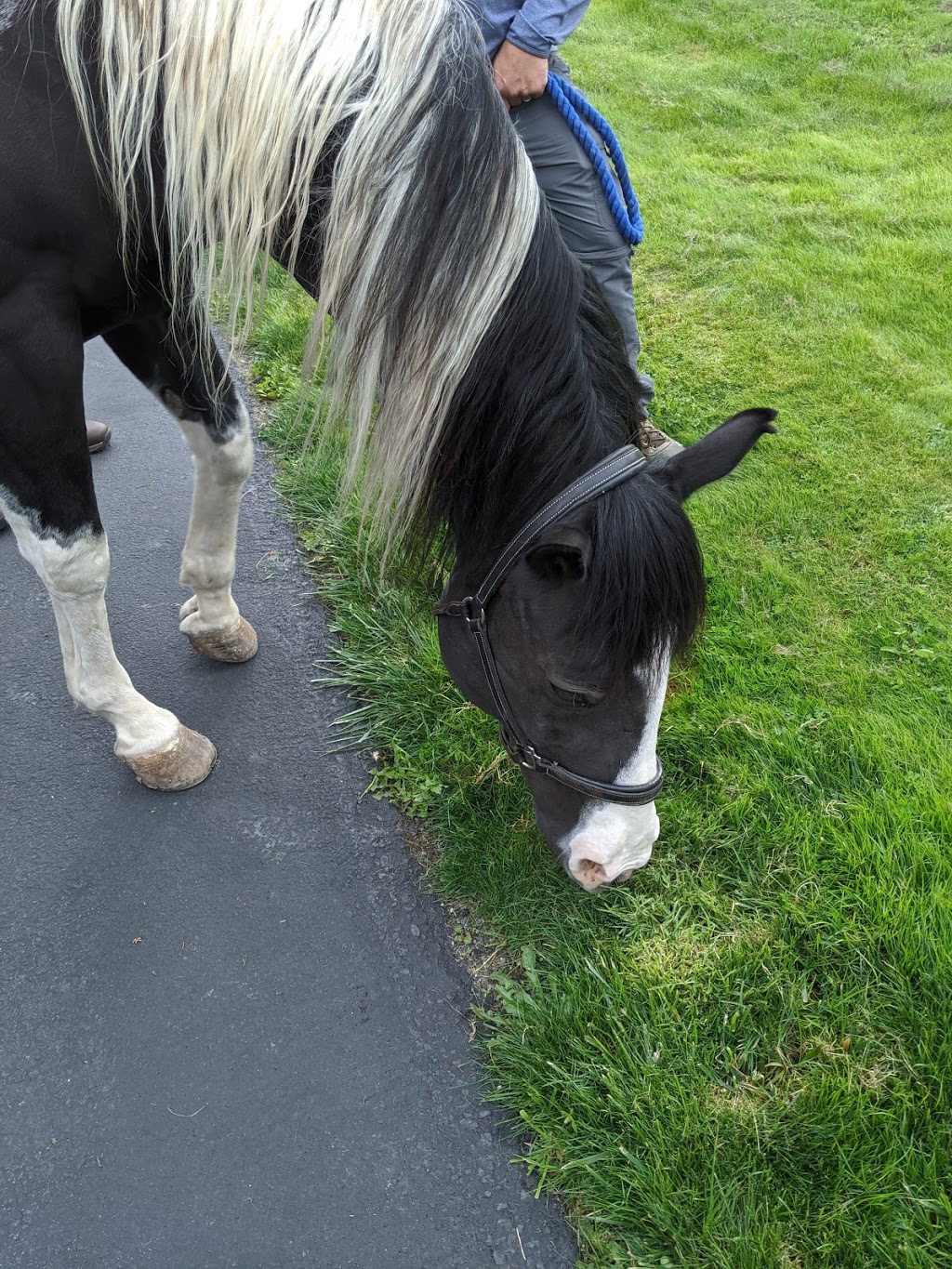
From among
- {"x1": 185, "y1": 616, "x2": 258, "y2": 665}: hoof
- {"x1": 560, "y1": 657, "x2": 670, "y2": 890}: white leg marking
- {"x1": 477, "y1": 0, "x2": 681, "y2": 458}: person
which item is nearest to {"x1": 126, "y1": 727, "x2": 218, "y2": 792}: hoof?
{"x1": 185, "y1": 616, "x2": 258, "y2": 665}: hoof

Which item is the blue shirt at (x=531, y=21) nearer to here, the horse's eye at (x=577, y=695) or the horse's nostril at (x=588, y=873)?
the horse's eye at (x=577, y=695)

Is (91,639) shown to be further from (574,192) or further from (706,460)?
(574,192)

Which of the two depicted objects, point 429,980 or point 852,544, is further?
point 852,544

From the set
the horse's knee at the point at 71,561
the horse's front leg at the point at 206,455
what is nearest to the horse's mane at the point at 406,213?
the horse's front leg at the point at 206,455

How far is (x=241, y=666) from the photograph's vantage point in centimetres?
309

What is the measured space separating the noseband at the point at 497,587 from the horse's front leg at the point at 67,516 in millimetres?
928

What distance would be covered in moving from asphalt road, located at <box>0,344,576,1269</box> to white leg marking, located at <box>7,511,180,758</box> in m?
0.23

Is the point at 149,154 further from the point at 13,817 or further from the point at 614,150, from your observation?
the point at 13,817

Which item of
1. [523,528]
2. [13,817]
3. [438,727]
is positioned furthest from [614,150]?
[13,817]

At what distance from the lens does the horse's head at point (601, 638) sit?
162 cm

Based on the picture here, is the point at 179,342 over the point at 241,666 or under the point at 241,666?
over

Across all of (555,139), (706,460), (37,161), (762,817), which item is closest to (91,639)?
(37,161)

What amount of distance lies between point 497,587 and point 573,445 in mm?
345

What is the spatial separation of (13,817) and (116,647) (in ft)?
2.43
